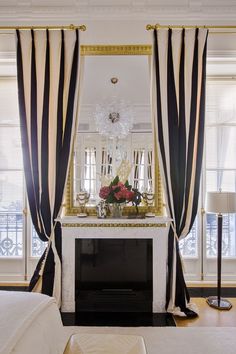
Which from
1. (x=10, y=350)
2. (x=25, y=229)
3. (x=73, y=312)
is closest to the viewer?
(x=10, y=350)

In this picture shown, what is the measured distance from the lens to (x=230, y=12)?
136 inches

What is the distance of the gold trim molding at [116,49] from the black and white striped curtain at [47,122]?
156 millimetres

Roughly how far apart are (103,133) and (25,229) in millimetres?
1764

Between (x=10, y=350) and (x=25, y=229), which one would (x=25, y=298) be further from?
(x=25, y=229)

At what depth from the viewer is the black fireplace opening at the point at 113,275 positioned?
10.4ft

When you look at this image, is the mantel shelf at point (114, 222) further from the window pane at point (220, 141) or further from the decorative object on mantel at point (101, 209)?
the window pane at point (220, 141)

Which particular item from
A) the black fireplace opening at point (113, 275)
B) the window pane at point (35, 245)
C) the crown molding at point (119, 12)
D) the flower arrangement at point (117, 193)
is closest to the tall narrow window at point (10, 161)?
the window pane at point (35, 245)

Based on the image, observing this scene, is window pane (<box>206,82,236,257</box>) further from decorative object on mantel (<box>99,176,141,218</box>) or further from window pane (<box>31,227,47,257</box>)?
window pane (<box>31,227,47,257</box>)

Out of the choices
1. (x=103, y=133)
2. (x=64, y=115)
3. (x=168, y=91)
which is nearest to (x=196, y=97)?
(x=168, y=91)

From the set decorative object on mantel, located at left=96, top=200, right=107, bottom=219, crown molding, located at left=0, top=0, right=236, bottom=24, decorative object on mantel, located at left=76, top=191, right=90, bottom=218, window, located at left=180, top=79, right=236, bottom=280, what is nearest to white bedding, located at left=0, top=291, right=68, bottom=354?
decorative object on mantel, located at left=96, top=200, right=107, bottom=219

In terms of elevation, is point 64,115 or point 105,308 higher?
point 64,115

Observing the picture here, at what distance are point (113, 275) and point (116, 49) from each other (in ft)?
9.06

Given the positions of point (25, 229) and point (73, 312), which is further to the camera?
point (25, 229)

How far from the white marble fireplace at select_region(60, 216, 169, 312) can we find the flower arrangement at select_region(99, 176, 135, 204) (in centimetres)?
25
